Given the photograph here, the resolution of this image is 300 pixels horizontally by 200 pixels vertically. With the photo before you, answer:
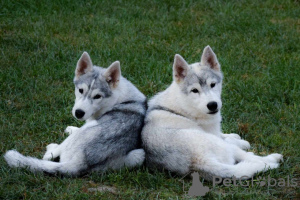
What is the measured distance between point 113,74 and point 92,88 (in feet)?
1.48

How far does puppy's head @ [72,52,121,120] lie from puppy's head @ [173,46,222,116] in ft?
3.05

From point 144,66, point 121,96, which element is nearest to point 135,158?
point 121,96

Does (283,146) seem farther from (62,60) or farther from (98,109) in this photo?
(62,60)

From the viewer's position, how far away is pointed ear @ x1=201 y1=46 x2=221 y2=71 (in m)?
6.30

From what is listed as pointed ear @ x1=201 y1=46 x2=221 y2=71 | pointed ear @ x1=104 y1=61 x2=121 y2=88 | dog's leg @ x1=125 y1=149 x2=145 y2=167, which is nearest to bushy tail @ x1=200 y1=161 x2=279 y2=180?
dog's leg @ x1=125 y1=149 x2=145 y2=167

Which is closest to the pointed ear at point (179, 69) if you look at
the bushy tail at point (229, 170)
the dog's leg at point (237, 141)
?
the dog's leg at point (237, 141)

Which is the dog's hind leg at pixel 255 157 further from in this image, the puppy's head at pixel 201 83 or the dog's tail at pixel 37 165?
the dog's tail at pixel 37 165

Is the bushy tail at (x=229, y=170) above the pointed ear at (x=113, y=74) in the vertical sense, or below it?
below

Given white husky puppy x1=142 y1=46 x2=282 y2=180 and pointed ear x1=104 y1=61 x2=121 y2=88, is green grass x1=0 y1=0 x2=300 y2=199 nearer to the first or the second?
white husky puppy x1=142 y1=46 x2=282 y2=180

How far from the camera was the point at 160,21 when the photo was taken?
11.5m

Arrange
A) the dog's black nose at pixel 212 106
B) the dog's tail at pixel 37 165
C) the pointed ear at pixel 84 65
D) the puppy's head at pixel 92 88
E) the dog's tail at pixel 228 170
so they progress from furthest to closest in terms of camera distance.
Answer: the pointed ear at pixel 84 65 → the puppy's head at pixel 92 88 → the dog's black nose at pixel 212 106 → the dog's tail at pixel 37 165 → the dog's tail at pixel 228 170

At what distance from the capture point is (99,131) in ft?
18.5

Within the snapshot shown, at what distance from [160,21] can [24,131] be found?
580cm

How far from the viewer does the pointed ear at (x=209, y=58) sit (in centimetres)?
630
